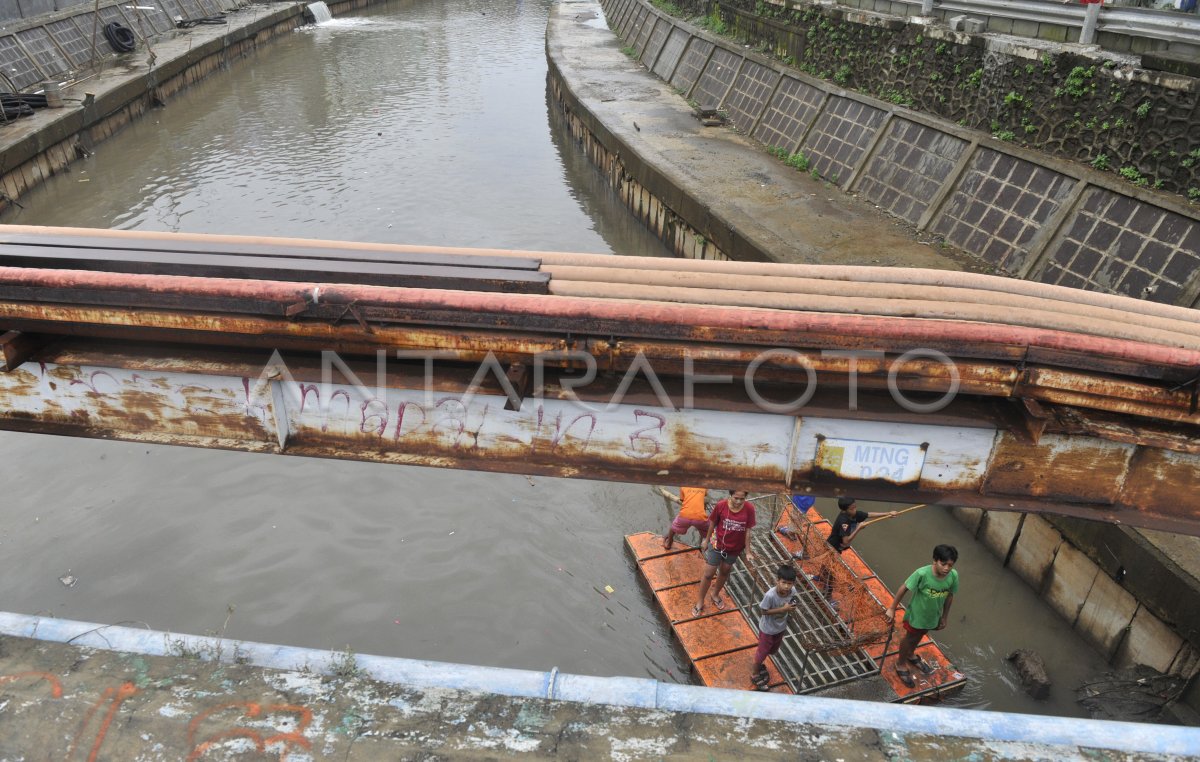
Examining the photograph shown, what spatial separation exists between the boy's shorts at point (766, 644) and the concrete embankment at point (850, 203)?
2860 mm

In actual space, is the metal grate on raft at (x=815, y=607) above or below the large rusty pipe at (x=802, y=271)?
below

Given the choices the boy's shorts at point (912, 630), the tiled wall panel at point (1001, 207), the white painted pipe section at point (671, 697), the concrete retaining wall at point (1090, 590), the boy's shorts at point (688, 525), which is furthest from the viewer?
the tiled wall panel at point (1001, 207)

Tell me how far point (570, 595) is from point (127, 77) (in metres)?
21.0

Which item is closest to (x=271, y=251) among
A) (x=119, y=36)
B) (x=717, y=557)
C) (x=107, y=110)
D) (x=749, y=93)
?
(x=717, y=557)

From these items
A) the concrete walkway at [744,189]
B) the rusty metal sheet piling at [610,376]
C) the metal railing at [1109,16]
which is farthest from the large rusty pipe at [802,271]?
the metal railing at [1109,16]

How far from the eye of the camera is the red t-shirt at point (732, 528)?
21.8 ft

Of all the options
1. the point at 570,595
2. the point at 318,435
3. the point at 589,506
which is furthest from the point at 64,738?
the point at 589,506

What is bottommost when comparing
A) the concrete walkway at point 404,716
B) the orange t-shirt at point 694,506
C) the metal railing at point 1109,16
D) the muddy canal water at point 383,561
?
the muddy canal water at point 383,561

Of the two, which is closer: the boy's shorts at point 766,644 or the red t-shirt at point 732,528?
the boy's shorts at point 766,644

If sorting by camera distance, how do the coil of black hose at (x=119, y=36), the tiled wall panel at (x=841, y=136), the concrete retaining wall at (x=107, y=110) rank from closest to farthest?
the tiled wall panel at (x=841, y=136) < the concrete retaining wall at (x=107, y=110) < the coil of black hose at (x=119, y=36)

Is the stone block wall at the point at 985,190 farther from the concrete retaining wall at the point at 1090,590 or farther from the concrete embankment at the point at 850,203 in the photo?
the concrete retaining wall at the point at 1090,590

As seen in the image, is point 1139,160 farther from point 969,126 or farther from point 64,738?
point 64,738

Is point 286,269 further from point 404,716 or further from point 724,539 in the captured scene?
point 724,539

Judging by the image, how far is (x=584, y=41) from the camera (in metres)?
29.0
